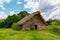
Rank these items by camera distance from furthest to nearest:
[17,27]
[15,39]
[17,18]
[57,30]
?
[17,18]
[17,27]
[57,30]
[15,39]

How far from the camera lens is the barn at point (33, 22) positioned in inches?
2080

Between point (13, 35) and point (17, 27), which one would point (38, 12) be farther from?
point (13, 35)

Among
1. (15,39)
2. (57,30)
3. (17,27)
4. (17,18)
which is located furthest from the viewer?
(17,18)

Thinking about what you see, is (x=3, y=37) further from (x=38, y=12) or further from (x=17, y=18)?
(x=17, y=18)

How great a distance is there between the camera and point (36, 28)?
181ft

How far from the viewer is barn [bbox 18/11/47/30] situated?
52.8 meters

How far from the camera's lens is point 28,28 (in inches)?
2110

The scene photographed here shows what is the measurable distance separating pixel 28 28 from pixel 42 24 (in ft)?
16.2

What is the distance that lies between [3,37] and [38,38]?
6686 millimetres

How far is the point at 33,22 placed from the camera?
2165 inches

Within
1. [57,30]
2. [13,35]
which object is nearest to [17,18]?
[57,30]

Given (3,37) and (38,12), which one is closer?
(3,37)

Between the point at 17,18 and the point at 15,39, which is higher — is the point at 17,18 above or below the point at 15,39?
above

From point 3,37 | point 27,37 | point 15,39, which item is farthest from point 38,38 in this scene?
point 3,37
